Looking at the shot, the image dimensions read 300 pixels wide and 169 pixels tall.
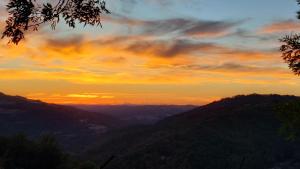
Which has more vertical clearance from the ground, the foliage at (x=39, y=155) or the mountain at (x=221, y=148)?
the foliage at (x=39, y=155)

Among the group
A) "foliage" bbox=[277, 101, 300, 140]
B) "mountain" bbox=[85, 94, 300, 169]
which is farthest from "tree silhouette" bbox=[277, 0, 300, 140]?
"mountain" bbox=[85, 94, 300, 169]

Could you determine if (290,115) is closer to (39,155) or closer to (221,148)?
(39,155)

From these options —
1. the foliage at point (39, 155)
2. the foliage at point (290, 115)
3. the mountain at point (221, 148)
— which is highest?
the foliage at point (290, 115)

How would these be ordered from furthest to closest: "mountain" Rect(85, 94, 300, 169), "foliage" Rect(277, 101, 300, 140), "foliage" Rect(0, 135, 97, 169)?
"mountain" Rect(85, 94, 300, 169) → "foliage" Rect(0, 135, 97, 169) → "foliage" Rect(277, 101, 300, 140)

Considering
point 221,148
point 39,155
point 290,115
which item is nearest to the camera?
point 290,115

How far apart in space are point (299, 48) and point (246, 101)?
140174 millimetres

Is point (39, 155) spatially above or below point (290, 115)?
below

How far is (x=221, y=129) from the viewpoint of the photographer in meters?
112

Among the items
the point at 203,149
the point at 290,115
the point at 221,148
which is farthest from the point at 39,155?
the point at 221,148

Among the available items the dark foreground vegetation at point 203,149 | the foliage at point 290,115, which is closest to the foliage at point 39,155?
the dark foreground vegetation at point 203,149

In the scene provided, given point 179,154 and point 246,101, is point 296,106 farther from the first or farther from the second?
point 246,101

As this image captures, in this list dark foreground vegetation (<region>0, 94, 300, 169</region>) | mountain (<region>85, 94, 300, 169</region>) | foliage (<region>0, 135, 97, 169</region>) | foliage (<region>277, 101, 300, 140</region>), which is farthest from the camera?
mountain (<region>85, 94, 300, 169</region>)

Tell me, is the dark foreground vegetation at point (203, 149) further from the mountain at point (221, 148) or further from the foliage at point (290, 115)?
the foliage at point (290, 115)

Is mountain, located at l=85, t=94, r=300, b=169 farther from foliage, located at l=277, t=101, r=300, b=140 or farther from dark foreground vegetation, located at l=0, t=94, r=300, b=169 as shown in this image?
foliage, located at l=277, t=101, r=300, b=140
